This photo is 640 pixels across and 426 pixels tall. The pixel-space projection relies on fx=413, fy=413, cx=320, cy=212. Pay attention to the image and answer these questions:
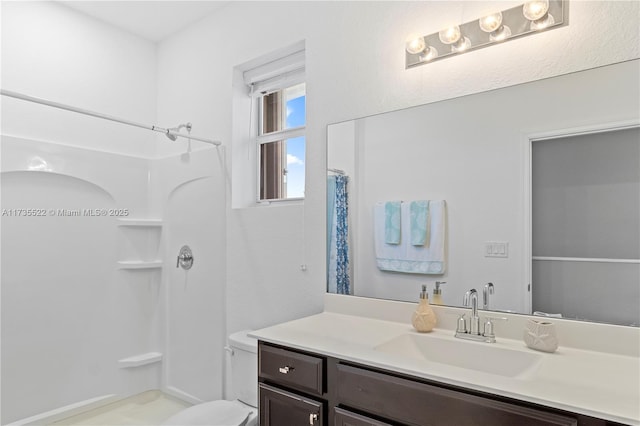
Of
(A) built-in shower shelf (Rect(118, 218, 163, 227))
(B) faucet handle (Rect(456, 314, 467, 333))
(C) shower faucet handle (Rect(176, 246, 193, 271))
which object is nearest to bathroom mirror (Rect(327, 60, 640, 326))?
(B) faucet handle (Rect(456, 314, 467, 333))

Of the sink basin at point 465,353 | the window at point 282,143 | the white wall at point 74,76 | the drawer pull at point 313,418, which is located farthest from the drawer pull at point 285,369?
the white wall at point 74,76

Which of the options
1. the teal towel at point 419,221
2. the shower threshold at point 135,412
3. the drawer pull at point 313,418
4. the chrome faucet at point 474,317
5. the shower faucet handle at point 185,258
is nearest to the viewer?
the drawer pull at point 313,418

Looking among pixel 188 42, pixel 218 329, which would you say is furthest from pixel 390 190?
pixel 188 42

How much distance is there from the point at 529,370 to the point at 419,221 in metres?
0.73

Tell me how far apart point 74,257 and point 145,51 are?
1.65m

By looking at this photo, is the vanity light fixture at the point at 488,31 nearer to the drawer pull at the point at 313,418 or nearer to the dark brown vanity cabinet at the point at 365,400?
the dark brown vanity cabinet at the point at 365,400

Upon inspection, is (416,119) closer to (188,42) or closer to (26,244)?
(188,42)

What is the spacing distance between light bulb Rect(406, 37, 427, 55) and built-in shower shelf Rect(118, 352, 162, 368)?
278 centimetres

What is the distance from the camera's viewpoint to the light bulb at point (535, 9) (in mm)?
1529

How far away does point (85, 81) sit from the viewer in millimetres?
2904

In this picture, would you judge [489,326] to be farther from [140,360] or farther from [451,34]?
[140,360]

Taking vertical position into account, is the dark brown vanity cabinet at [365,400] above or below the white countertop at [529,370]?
below

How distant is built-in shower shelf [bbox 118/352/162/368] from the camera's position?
9.94ft

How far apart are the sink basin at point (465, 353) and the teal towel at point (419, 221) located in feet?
1.37
